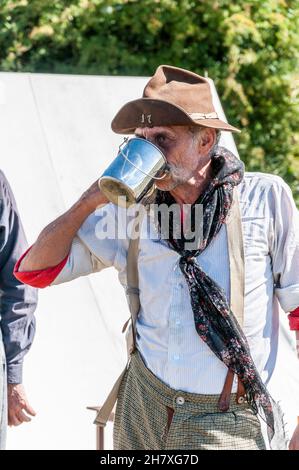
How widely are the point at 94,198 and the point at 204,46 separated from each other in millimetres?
5974

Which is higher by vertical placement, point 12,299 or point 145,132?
point 145,132

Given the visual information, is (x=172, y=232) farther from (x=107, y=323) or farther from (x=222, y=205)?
(x=107, y=323)

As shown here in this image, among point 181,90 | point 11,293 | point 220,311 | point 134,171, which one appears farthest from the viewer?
point 11,293

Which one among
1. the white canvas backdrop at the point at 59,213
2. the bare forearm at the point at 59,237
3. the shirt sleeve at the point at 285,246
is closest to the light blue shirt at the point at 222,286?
the shirt sleeve at the point at 285,246

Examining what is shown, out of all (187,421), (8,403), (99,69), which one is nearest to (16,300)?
(8,403)

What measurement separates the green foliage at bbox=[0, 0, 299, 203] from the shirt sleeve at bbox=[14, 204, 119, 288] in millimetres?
5645

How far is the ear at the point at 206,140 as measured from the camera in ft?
9.59

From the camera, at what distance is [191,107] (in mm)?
2877

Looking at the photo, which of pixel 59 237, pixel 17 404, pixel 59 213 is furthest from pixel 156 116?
pixel 59 213

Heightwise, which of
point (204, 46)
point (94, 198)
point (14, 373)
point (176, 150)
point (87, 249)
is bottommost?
point (14, 373)

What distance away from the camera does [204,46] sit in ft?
28.2

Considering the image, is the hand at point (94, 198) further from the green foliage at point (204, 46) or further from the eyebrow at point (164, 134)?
the green foliage at point (204, 46)

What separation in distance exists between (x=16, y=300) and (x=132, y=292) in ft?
2.52

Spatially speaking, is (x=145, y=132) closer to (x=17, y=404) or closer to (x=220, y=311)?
(x=220, y=311)
